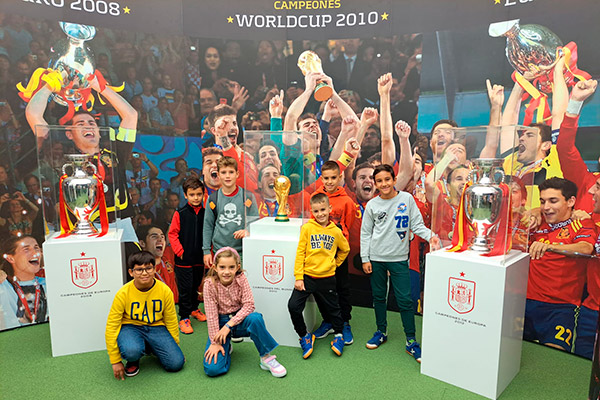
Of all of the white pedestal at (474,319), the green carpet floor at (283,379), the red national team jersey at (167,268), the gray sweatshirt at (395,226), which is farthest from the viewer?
the red national team jersey at (167,268)

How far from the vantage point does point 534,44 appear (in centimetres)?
328

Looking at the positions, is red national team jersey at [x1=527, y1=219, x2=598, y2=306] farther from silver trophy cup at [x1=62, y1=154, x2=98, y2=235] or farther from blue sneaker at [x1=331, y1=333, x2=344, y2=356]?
silver trophy cup at [x1=62, y1=154, x2=98, y2=235]

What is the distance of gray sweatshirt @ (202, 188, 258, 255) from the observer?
3500 millimetres

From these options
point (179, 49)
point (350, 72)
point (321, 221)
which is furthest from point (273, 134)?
point (179, 49)

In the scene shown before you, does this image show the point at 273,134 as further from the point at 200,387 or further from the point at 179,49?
the point at 200,387

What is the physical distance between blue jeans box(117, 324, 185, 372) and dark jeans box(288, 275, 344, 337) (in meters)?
0.88

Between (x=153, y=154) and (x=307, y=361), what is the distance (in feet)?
8.42

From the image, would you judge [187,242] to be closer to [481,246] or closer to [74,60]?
[74,60]

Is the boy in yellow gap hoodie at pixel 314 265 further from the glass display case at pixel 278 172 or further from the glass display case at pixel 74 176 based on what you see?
the glass display case at pixel 74 176

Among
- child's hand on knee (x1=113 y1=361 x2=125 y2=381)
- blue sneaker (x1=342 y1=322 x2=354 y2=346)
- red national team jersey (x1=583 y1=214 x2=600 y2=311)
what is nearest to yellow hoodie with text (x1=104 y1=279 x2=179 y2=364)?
child's hand on knee (x1=113 y1=361 x2=125 y2=381)

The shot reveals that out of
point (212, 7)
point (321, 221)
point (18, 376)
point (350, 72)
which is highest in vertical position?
point (212, 7)

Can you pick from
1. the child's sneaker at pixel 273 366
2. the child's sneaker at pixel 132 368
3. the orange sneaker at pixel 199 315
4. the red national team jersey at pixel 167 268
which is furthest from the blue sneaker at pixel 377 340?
the red national team jersey at pixel 167 268

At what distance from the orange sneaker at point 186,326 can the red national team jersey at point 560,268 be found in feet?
9.73

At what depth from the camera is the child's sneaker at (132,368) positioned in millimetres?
2793
